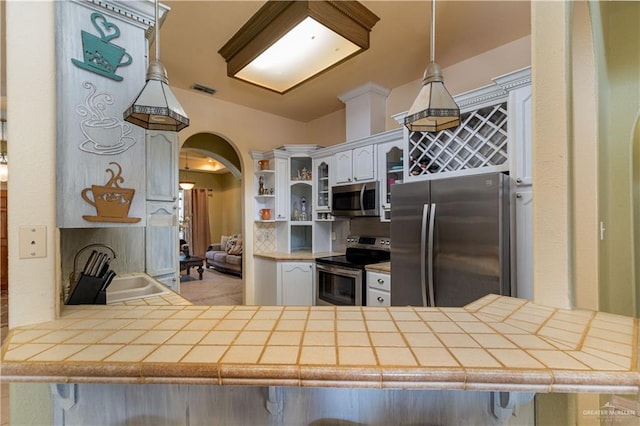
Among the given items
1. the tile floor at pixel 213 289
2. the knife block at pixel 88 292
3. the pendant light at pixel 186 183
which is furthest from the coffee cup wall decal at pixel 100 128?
the pendant light at pixel 186 183

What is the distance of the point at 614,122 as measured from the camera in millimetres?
2379

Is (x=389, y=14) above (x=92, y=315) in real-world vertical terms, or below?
above

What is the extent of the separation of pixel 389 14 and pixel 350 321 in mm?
2304

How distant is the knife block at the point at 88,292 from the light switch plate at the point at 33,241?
1.49 feet

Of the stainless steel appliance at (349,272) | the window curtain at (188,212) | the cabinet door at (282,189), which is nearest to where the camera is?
the stainless steel appliance at (349,272)

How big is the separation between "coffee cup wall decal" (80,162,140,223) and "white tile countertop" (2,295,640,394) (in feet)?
1.24

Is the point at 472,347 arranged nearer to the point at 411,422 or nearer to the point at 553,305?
the point at 411,422

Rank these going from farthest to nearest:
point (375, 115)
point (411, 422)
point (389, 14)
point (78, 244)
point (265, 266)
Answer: point (265, 266)
point (375, 115)
point (389, 14)
point (78, 244)
point (411, 422)

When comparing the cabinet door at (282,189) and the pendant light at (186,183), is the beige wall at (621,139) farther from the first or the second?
the pendant light at (186,183)

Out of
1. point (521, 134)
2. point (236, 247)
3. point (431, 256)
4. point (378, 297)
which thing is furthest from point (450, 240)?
point (236, 247)

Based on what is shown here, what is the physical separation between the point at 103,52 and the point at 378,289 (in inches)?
105

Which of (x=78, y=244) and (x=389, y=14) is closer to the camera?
(x=78, y=244)

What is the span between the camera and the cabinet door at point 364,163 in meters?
3.26

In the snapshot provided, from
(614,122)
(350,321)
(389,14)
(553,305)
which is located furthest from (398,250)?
(614,122)
